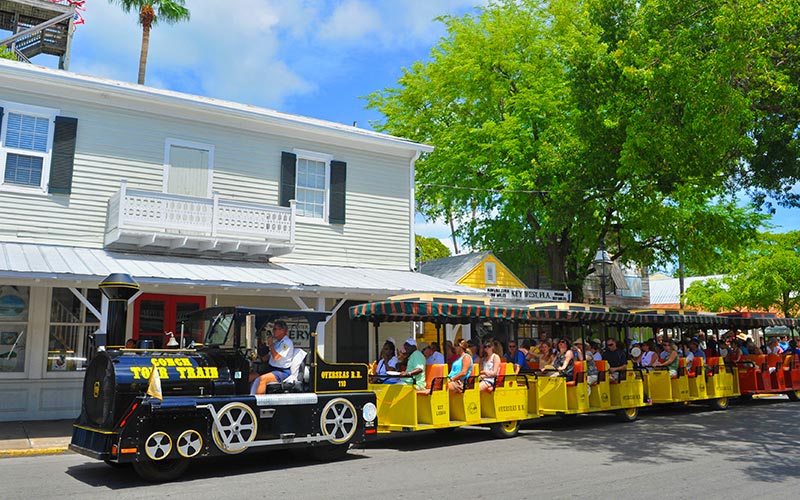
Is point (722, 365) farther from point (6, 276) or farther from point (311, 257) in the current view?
point (6, 276)

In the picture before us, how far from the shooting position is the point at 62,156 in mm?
13914

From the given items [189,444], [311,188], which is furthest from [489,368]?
[311,188]

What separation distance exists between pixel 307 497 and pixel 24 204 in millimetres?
10087

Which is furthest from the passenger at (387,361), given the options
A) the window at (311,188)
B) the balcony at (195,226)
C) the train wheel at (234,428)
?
the window at (311,188)

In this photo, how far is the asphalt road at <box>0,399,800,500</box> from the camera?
7.01m

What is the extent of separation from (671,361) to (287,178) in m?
10.2

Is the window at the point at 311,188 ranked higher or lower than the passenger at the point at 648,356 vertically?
higher

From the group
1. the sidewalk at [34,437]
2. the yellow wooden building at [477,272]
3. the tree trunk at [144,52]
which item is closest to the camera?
the sidewalk at [34,437]

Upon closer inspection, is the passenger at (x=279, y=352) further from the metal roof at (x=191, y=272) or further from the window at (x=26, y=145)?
the window at (x=26, y=145)

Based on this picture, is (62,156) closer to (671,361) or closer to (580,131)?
(580,131)

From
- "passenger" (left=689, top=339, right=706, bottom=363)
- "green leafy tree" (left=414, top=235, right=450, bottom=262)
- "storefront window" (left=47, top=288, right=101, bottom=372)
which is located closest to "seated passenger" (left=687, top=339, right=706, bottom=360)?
"passenger" (left=689, top=339, right=706, bottom=363)

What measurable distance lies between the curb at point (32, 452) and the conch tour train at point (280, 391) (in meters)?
1.99

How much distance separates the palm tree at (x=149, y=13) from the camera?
Result: 27.7m

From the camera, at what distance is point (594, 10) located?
1664 cm
